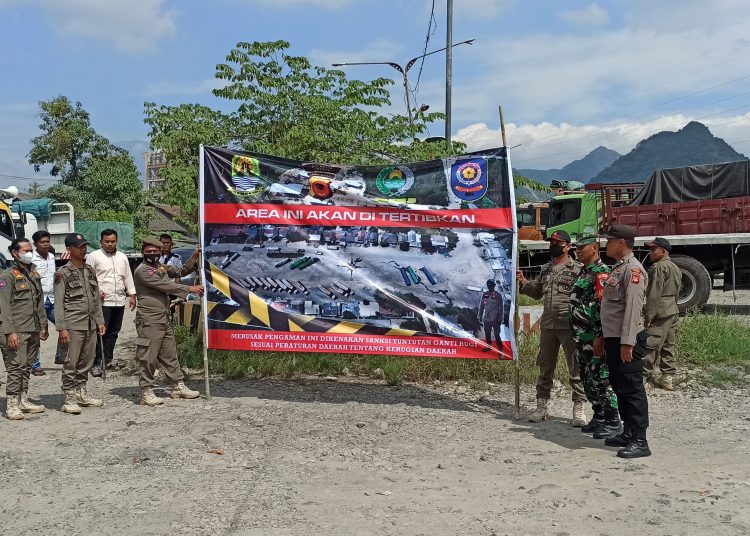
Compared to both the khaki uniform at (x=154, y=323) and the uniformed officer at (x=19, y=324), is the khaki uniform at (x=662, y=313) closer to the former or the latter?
the khaki uniform at (x=154, y=323)

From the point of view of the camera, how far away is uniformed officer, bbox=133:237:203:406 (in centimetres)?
637

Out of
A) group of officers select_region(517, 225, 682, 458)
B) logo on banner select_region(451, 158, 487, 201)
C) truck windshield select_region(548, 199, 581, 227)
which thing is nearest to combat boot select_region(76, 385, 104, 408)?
logo on banner select_region(451, 158, 487, 201)

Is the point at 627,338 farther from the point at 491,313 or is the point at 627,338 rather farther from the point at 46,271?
the point at 46,271

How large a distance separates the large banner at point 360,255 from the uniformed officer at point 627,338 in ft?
3.88

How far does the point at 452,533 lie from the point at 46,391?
532cm

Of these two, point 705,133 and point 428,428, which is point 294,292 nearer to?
point 428,428

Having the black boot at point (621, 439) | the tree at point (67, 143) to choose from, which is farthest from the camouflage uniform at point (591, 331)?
the tree at point (67, 143)

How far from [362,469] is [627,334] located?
2.17m

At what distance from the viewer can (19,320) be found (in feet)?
19.8

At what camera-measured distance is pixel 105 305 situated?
305 inches

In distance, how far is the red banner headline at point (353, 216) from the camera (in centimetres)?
615

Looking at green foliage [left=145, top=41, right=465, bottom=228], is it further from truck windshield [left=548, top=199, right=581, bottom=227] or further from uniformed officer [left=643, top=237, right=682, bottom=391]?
truck windshield [left=548, top=199, right=581, bottom=227]

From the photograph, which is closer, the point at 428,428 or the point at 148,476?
the point at 148,476

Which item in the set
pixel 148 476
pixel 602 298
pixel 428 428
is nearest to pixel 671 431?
pixel 602 298
